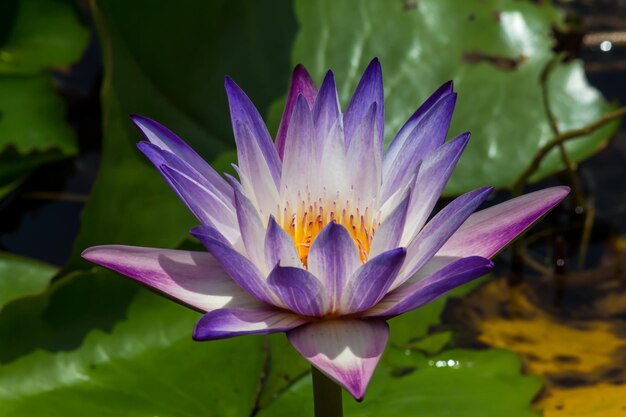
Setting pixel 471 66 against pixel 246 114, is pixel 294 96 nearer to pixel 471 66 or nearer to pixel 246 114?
pixel 246 114

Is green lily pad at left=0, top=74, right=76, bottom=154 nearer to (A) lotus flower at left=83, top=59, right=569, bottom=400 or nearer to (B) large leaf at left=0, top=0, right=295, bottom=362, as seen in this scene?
(B) large leaf at left=0, top=0, right=295, bottom=362

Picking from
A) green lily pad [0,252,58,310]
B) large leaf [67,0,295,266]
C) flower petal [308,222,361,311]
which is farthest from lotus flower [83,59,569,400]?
green lily pad [0,252,58,310]

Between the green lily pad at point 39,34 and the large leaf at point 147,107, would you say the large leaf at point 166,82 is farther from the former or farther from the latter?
the green lily pad at point 39,34

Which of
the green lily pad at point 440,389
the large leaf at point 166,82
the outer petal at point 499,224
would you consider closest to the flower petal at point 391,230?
the outer petal at point 499,224

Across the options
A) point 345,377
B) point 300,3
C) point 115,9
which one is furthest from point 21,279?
point 345,377

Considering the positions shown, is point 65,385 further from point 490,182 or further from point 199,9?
point 490,182
